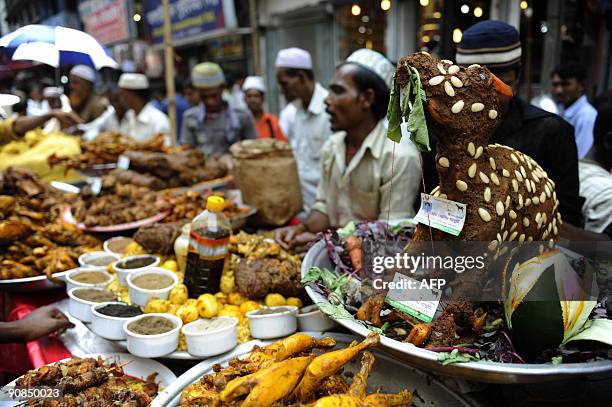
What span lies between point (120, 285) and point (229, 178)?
204 centimetres

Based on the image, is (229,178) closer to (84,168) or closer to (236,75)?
(84,168)

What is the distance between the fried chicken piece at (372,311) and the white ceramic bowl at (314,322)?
34 cm

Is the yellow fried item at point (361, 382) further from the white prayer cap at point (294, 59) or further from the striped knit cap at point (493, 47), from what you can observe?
the white prayer cap at point (294, 59)

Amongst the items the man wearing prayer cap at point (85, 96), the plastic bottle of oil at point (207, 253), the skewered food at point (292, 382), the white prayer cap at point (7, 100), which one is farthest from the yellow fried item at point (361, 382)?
the man wearing prayer cap at point (85, 96)

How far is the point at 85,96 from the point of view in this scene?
23.2 ft

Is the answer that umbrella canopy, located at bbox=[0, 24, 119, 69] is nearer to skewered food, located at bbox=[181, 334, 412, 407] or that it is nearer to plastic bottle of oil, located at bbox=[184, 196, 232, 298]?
plastic bottle of oil, located at bbox=[184, 196, 232, 298]

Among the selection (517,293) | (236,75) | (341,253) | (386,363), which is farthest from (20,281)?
(236,75)

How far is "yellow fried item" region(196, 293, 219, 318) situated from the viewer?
75.0 inches

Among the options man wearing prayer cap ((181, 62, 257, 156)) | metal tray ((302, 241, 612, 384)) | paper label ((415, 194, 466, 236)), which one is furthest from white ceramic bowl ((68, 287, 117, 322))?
man wearing prayer cap ((181, 62, 257, 156))

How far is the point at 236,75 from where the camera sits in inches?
439

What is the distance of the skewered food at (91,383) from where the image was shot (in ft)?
4.93

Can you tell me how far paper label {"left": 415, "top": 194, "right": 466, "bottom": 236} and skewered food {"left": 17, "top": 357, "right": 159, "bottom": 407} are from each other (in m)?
1.15

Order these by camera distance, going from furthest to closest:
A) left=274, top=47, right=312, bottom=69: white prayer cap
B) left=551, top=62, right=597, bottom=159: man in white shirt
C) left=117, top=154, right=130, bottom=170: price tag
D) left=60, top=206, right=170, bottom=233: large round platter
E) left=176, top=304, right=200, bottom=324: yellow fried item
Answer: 1. left=274, top=47, right=312, bottom=69: white prayer cap
2. left=551, top=62, right=597, bottom=159: man in white shirt
3. left=117, top=154, right=130, bottom=170: price tag
4. left=60, top=206, right=170, bottom=233: large round platter
5. left=176, top=304, right=200, bottom=324: yellow fried item

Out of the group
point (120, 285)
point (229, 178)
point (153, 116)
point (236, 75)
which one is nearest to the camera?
point (120, 285)
